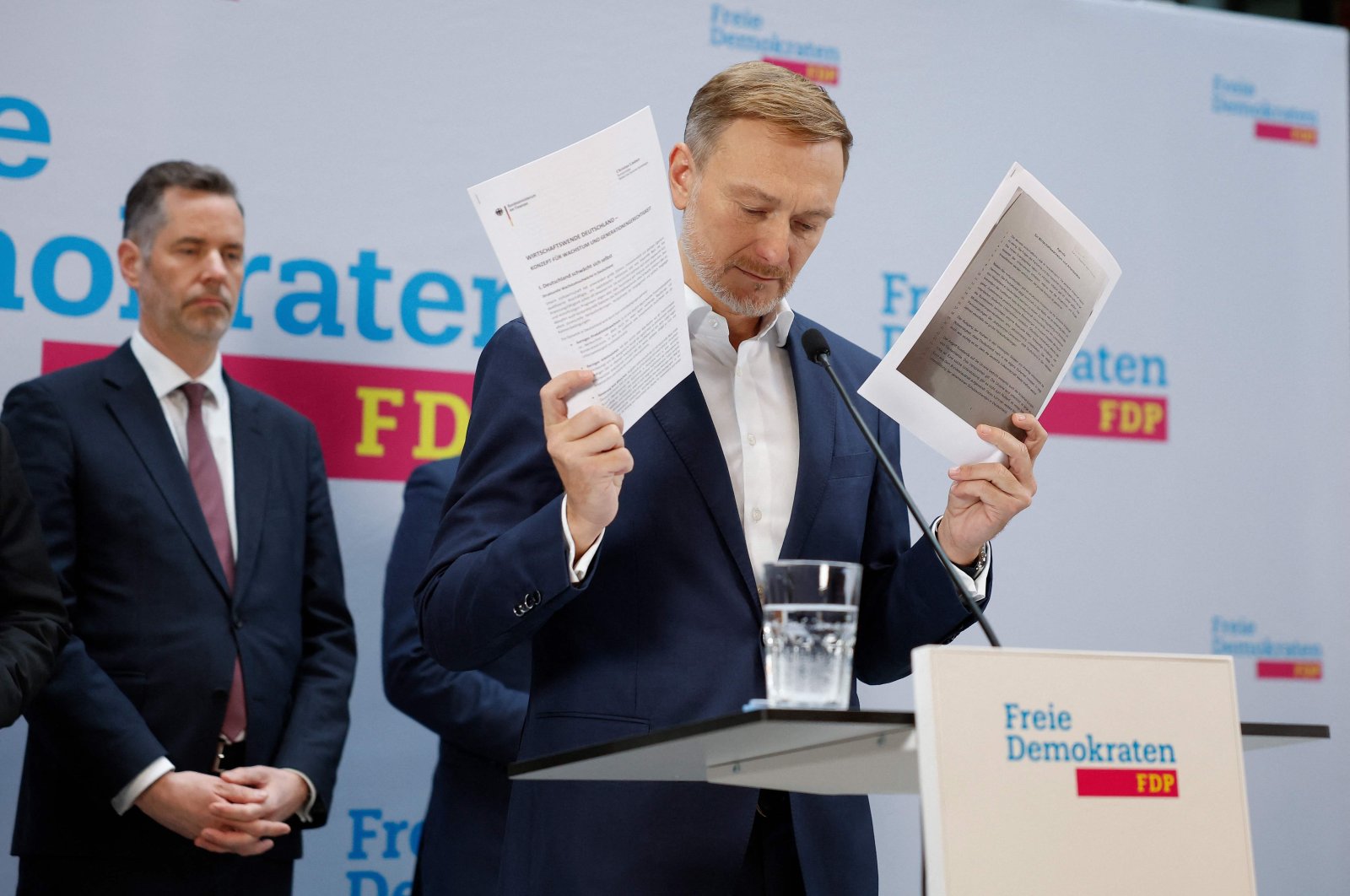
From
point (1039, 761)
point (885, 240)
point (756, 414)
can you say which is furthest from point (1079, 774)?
point (885, 240)

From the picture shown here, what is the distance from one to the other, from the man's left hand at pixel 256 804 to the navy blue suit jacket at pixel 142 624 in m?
0.05

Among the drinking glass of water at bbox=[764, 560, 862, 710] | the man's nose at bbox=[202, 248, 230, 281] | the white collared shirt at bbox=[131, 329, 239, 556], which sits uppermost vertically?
the man's nose at bbox=[202, 248, 230, 281]

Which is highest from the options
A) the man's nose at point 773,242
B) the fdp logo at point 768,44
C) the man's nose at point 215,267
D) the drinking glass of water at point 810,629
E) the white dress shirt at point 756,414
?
the fdp logo at point 768,44

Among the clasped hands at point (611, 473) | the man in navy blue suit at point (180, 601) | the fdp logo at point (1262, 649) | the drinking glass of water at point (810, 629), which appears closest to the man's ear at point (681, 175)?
the clasped hands at point (611, 473)

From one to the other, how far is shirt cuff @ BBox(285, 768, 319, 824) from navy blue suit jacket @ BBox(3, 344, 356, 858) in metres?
0.01

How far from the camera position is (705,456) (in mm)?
1783

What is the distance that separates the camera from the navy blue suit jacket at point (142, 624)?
8.61ft

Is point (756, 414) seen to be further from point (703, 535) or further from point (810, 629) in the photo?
point (810, 629)

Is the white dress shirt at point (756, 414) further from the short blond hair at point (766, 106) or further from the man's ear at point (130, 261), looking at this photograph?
the man's ear at point (130, 261)

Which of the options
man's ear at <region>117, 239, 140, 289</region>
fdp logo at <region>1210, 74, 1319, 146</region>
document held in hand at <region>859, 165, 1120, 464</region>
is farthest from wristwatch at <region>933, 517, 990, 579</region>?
fdp logo at <region>1210, 74, 1319, 146</region>

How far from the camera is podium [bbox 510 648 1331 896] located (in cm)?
119

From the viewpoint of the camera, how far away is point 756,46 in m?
3.79

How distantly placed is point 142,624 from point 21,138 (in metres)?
1.20

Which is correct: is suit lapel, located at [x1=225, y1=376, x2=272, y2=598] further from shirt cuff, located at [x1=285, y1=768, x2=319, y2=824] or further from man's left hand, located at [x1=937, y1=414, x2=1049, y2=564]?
man's left hand, located at [x1=937, y1=414, x2=1049, y2=564]
